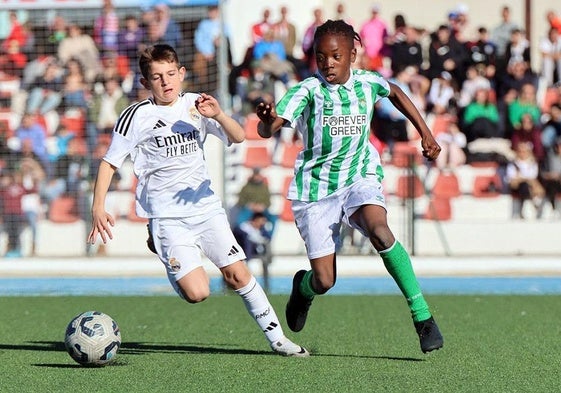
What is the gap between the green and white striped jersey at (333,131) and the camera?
23.1ft

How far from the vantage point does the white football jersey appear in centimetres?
704

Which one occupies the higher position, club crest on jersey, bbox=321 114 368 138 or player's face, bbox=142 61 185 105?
player's face, bbox=142 61 185 105

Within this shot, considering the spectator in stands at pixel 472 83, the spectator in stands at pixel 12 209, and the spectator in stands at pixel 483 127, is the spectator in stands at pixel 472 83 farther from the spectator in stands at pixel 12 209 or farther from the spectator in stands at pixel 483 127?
the spectator in stands at pixel 12 209

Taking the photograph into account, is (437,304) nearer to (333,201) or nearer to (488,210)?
(333,201)

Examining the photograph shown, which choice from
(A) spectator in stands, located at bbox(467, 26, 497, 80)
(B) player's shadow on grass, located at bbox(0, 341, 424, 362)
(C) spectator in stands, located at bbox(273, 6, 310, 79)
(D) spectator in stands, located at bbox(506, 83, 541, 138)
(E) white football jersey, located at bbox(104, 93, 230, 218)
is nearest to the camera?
(E) white football jersey, located at bbox(104, 93, 230, 218)

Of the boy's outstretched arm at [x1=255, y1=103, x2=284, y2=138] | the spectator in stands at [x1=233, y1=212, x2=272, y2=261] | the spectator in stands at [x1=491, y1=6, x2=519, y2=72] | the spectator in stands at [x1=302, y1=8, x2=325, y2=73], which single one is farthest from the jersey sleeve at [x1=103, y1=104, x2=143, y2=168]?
the spectator in stands at [x1=491, y1=6, x2=519, y2=72]

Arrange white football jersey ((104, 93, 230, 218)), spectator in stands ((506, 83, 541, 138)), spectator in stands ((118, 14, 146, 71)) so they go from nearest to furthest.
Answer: white football jersey ((104, 93, 230, 218)) → spectator in stands ((118, 14, 146, 71)) → spectator in stands ((506, 83, 541, 138))

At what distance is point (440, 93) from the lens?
18.1 metres

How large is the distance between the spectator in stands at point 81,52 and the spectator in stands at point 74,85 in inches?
2.7

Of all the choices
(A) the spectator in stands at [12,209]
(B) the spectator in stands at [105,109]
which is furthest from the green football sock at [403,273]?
(B) the spectator in stands at [105,109]

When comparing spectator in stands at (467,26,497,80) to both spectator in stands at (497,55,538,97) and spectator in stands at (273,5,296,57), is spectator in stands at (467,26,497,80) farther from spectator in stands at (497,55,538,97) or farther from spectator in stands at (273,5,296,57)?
spectator in stands at (273,5,296,57)

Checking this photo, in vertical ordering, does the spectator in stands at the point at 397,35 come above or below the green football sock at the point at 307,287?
above

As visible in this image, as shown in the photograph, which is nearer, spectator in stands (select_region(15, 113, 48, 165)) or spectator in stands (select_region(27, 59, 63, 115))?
spectator in stands (select_region(15, 113, 48, 165))

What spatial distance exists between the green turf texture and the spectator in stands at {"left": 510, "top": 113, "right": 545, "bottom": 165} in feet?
18.9
